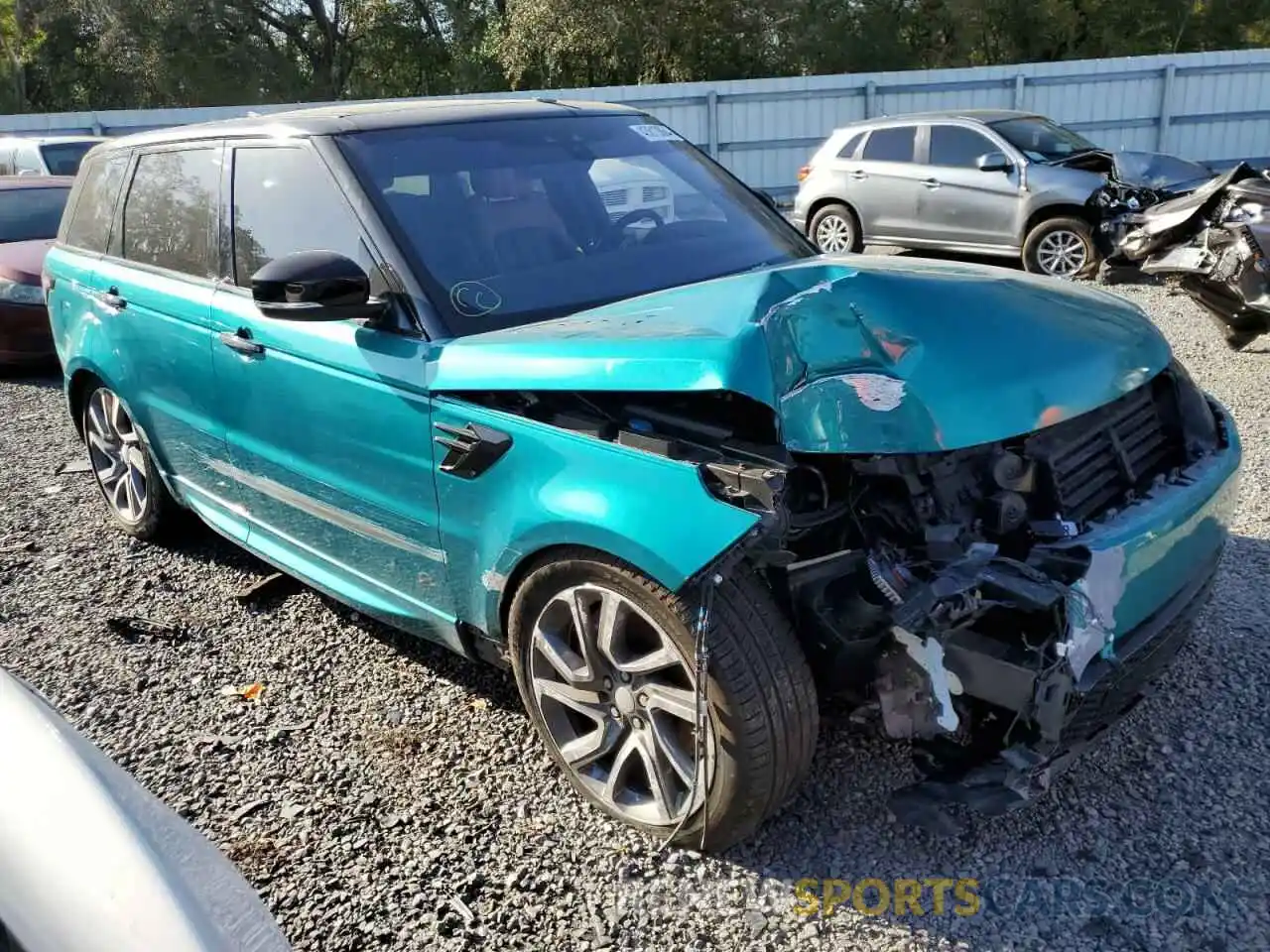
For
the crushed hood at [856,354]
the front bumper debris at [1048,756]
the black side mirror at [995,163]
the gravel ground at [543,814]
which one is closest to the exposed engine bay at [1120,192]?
the black side mirror at [995,163]

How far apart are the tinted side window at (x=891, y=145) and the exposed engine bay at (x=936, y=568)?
9423mm

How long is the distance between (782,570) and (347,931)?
4.58 feet

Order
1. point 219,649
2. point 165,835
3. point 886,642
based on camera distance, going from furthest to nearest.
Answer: point 219,649, point 886,642, point 165,835

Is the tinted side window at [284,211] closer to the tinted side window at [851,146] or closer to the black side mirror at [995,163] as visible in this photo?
the black side mirror at [995,163]

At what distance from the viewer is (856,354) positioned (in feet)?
8.28

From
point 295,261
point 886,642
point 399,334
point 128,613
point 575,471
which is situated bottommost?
point 128,613

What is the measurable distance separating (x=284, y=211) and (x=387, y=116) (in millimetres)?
475

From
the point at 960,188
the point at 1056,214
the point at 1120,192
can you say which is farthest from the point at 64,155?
the point at 1120,192

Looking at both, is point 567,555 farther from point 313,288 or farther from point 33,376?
point 33,376

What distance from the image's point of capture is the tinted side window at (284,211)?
3.30 m

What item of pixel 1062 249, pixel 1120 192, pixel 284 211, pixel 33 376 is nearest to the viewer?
pixel 284 211

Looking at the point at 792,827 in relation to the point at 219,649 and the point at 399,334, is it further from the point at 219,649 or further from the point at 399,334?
the point at 219,649

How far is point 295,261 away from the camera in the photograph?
2.96 metres

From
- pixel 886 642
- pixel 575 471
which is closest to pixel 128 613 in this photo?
pixel 575 471
